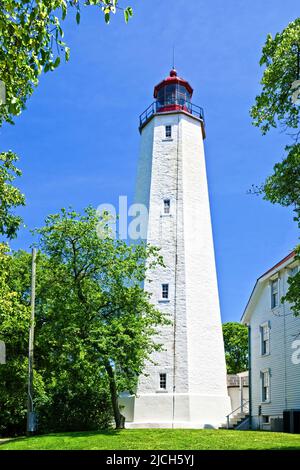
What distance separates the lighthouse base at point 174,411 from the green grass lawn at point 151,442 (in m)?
5.68

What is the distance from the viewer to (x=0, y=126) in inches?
346

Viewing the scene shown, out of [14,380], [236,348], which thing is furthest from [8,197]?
[236,348]

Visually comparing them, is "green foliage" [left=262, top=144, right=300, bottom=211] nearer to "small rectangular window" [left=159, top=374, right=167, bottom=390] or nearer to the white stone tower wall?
the white stone tower wall

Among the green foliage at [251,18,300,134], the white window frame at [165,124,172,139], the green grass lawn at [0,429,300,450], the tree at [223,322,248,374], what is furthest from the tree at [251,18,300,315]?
the tree at [223,322,248,374]

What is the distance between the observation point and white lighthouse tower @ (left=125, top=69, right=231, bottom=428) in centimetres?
2561

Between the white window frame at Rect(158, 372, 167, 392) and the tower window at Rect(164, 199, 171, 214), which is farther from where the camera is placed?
the tower window at Rect(164, 199, 171, 214)

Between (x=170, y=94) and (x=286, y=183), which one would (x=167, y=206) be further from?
(x=286, y=183)

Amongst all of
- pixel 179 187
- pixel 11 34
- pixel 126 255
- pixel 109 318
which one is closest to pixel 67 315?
pixel 109 318

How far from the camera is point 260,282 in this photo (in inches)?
1025

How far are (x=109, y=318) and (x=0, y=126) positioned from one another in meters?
14.0

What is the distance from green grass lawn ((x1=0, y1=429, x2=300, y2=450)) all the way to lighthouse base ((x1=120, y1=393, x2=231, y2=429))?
223 inches

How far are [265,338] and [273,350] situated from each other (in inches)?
57.6

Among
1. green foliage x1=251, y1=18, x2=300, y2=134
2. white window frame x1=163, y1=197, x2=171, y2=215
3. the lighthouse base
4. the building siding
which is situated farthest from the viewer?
white window frame x1=163, y1=197, x2=171, y2=215

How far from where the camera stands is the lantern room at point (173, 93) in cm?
3231
